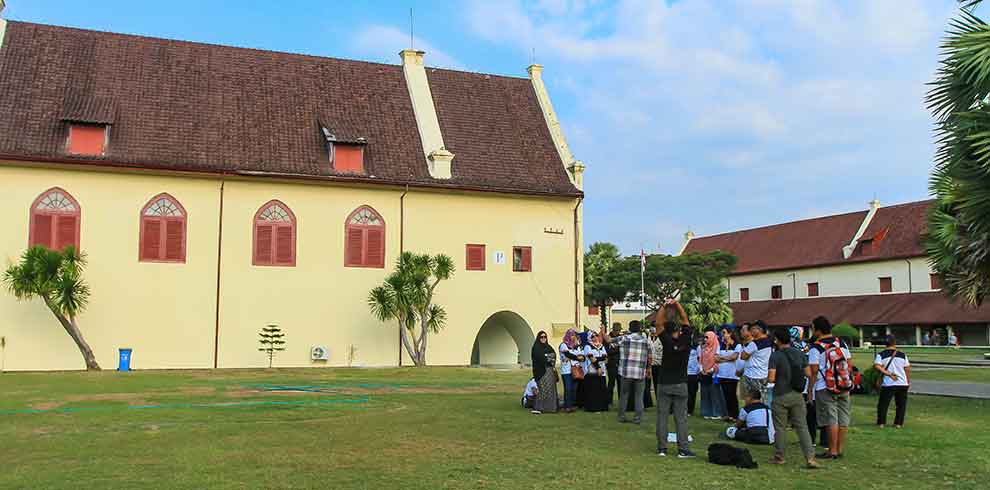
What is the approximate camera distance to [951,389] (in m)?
22.4

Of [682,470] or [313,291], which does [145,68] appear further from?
[682,470]

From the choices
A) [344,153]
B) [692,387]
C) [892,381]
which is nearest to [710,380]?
[692,387]

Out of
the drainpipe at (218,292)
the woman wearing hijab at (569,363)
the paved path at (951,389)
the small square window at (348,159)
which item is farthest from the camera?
the small square window at (348,159)

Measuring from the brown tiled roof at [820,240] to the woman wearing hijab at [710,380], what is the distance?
45.7m

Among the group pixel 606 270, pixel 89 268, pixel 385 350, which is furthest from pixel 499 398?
pixel 606 270

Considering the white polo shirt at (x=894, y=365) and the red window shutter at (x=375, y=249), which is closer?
the white polo shirt at (x=894, y=365)

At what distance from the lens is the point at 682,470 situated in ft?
33.6

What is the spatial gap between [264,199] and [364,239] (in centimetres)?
366

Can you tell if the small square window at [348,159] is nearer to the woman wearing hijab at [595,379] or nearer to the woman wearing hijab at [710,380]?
the woman wearing hijab at [595,379]

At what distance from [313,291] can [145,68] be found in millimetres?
9700

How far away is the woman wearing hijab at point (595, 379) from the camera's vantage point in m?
16.4

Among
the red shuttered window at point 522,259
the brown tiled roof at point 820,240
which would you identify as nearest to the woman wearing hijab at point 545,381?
the red shuttered window at point 522,259

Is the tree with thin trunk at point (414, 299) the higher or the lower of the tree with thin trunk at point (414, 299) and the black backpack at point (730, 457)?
the higher

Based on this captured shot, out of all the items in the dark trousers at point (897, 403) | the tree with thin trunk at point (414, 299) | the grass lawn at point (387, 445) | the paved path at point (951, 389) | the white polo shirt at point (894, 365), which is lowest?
the grass lawn at point (387, 445)
